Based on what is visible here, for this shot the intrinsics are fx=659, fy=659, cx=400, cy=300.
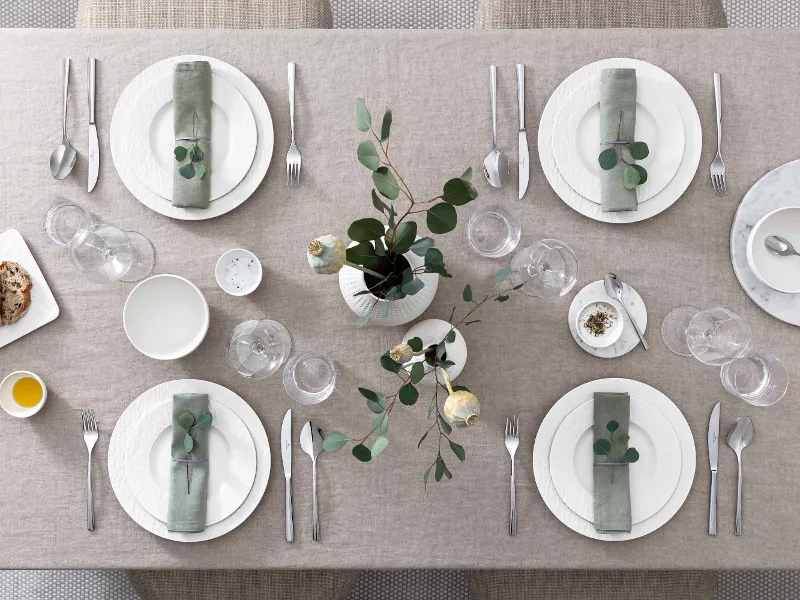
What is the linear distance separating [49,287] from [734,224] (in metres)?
1.26

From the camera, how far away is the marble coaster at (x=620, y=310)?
1.20 m

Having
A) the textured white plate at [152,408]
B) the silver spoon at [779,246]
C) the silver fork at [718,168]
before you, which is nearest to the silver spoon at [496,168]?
the silver fork at [718,168]

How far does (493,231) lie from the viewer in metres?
1.21

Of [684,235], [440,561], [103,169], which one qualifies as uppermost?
[103,169]

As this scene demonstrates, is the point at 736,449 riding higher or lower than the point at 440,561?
higher

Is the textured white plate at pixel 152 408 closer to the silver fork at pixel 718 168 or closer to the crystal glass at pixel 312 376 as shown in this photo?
the crystal glass at pixel 312 376

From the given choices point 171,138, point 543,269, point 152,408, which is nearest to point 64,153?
point 171,138

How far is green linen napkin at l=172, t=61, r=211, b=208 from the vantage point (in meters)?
1.20

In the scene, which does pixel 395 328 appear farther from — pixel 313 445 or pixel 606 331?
pixel 606 331

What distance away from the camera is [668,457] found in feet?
3.91

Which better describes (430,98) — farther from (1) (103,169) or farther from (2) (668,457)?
(2) (668,457)

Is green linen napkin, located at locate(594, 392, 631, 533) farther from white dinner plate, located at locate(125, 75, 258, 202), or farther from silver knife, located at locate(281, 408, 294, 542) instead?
white dinner plate, located at locate(125, 75, 258, 202)

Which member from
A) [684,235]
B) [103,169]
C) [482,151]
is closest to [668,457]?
[684,235]

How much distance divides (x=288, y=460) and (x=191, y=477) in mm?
175
